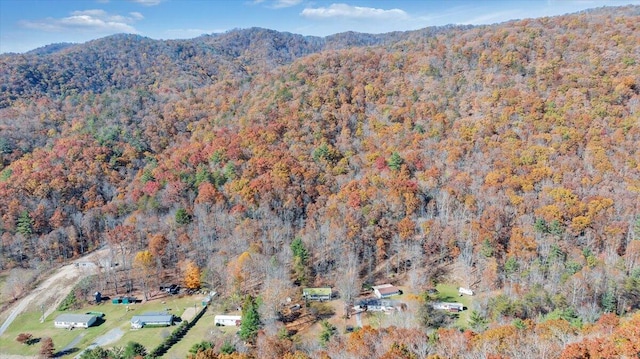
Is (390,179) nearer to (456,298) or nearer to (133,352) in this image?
(456,298)

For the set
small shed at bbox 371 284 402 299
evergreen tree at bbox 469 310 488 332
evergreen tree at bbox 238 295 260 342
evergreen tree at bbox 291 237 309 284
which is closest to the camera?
evergreen tree at bbox 469 310 488 332

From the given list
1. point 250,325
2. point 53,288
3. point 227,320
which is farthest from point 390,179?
point 53,288

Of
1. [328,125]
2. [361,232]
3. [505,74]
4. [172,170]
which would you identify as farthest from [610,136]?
[172,170]

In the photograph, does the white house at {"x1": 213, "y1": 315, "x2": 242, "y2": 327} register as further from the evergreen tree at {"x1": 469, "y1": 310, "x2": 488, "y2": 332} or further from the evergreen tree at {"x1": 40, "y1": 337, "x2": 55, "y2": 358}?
the evergreen tree at {"x1": 469, "y1": 310, "x2": 488, "y2": 332}

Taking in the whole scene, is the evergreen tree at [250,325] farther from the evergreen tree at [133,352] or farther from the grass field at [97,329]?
the grass field at [97,329]

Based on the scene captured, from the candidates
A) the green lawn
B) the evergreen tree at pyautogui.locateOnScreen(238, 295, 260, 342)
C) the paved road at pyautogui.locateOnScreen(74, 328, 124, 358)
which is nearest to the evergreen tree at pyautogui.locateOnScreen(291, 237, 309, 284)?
the evergreen tree at pyautogui.locateOnScreen(238, 295, 260, 342)

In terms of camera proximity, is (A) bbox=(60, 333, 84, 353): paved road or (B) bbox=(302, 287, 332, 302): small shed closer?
(A) bbox=(60, 333, 84, 353): paved road
